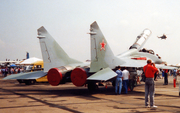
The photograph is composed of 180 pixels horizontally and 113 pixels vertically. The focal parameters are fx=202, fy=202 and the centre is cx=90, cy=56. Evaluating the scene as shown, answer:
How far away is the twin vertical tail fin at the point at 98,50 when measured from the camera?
37.8ft

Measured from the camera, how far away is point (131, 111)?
6.75 m

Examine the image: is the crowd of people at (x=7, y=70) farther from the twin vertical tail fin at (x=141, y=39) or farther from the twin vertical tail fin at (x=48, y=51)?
the twin vertical tail fin at (x=141, y=39)

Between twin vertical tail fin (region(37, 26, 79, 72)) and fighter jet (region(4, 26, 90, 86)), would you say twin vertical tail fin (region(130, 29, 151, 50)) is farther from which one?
twin vertical tail fin (region(37, 26, 79, 72))

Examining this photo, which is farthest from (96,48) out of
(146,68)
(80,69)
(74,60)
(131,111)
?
(131,111)

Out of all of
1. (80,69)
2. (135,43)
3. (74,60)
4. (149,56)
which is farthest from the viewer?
(135,43)

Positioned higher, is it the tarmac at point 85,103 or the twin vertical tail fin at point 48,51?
the twin vertical tail fin at point 48,51

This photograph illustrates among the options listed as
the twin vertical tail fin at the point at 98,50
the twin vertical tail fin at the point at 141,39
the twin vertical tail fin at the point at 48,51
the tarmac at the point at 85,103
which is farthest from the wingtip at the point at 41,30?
the twin vertical tail fin at the point at 141,39

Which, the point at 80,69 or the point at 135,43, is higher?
the point at 135,43

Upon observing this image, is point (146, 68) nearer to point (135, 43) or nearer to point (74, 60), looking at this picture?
point (74, 60)

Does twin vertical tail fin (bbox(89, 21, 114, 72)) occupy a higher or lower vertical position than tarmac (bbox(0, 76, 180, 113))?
higher

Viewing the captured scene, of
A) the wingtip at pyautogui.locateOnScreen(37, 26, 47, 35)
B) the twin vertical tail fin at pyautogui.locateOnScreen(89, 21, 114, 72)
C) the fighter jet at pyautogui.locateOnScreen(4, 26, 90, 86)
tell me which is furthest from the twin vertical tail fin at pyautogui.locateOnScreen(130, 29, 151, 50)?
the wingtip at pyautogui.locateOnScreen(37, 26, 47, 35)

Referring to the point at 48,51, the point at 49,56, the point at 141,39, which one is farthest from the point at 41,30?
the point at 141,39

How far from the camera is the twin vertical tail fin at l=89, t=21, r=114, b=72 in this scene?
11516 millimetres

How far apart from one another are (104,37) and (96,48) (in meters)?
0.80
